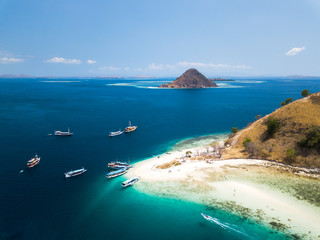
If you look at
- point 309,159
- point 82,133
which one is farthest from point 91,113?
point 309,159

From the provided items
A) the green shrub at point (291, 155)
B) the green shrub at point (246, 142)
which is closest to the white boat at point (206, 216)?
the green shrub at point (291, 155)

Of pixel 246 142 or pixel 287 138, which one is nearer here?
pixel 287 138

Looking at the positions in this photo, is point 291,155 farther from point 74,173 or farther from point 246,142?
point 74,173

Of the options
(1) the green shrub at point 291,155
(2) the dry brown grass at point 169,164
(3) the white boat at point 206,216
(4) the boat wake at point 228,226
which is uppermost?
(1) the green shrub at point 291,155

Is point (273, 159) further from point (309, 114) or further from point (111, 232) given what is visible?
point (111, 232)

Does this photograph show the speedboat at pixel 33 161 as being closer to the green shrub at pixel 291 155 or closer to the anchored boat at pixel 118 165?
the anchored boat at pixel 118 165

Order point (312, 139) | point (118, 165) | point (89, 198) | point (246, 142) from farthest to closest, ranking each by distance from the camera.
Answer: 1. point (246, 142)
2. point (118, 165)
3. point (312, 139)
4. point (89, 198)

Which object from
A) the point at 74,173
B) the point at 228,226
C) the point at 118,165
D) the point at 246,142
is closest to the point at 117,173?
the point at 118,165
